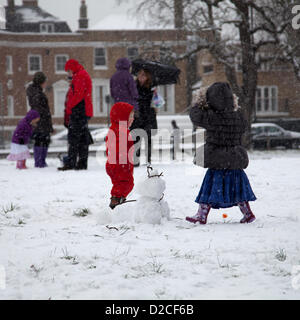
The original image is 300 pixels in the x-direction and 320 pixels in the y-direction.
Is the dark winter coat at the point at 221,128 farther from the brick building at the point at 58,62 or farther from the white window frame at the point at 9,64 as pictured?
the white window frame at the point at 9,64

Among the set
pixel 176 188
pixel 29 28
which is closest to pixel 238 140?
pixel 176 188

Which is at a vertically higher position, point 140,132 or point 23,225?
point 140,132

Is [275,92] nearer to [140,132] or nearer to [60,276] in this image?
[140,132]

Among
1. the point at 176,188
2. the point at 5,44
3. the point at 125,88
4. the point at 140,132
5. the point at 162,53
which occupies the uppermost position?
the point at 5,44

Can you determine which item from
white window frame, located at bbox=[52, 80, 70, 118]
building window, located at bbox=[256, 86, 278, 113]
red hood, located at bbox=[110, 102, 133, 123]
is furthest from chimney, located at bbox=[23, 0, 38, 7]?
red hood, located at bbox=[110, 102, 133, 123]

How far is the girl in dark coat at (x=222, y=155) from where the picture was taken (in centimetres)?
462

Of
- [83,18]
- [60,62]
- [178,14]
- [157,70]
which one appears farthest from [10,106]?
[157,70]

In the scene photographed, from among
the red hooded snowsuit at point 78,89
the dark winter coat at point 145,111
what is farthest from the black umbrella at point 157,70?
the red hooded snowsuit at point 78,89

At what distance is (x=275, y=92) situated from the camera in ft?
123

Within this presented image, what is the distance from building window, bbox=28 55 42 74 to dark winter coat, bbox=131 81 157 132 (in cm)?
3120

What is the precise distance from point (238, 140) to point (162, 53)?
51.1ft

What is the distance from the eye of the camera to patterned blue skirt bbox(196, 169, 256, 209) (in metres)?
4.60

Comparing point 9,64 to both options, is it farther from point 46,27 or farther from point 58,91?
point 46,27

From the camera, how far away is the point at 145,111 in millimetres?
9359
